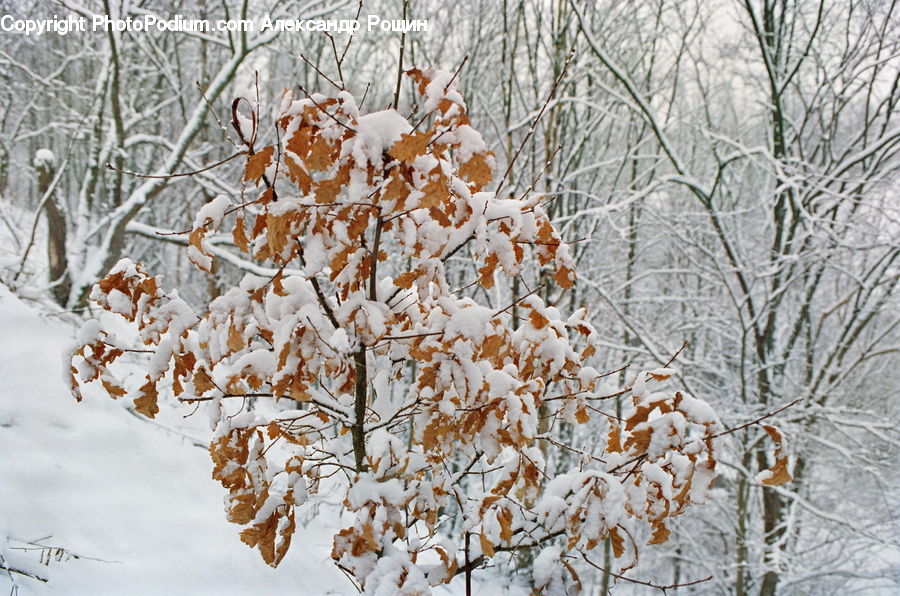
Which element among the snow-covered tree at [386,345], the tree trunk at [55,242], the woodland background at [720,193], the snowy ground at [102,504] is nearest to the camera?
the snow-covered tree at [386,345]

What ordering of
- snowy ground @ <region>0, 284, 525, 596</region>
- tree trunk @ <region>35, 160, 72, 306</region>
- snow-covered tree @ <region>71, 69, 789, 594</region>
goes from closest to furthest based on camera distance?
snow-covered tree @ <region>71, 69, 789, 594</region>, snowy ground @ <region>0, 284, 525, 596</region>, tree trunk @ <region>35, 160, 72, 306</region>

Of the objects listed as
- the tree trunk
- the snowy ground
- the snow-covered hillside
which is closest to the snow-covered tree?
the snowy ground

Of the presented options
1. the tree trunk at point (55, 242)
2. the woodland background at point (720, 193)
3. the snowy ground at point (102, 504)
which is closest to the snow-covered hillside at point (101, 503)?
the snowy ground at point (102, 504)

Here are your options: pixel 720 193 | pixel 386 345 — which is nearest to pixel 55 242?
pixel 386 345

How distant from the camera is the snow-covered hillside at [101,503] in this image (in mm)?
2725

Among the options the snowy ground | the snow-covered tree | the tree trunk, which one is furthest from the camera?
the tree trunk

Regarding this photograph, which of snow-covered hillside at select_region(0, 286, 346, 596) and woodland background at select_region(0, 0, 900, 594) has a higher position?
woodland background at select_region(0, 0, 900, 594)

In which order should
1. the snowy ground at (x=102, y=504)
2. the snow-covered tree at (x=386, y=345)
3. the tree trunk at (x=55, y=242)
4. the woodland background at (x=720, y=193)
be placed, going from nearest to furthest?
the snow-covered tree at (x=386, y=345) < the snowy ground at (x=102, y=504) < the woodland background at (x=720, y=193) < the tree trunk at (x=55, y=242)

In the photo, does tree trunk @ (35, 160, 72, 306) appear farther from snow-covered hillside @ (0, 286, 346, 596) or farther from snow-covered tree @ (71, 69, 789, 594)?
snow-covered tree @ (71, 69, 789, 594)

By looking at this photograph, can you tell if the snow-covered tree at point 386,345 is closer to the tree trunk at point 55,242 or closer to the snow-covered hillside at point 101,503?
the snow-covered hillside at point 101,503

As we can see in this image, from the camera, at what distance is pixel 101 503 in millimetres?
3201

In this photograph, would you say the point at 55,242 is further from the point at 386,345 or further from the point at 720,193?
the point at 720,193

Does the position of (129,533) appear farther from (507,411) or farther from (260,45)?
(260,45)

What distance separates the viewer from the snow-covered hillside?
272cm
